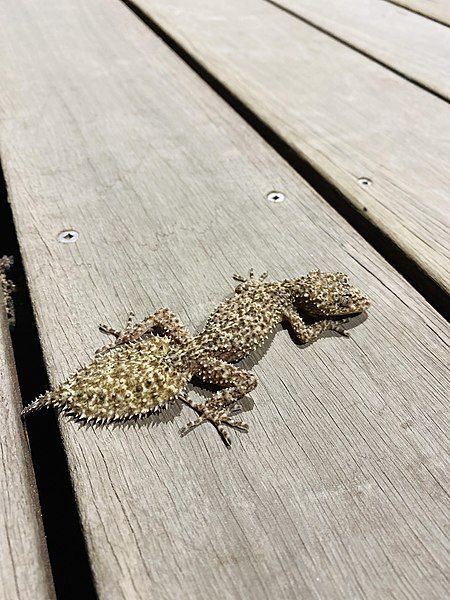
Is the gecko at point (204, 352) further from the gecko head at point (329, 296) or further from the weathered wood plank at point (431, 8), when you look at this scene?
the weathered wood plank at point (431, 8)

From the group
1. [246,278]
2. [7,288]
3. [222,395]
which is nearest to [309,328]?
[246,278]

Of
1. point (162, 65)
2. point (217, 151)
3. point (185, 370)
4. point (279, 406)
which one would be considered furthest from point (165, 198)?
point (162, 65)

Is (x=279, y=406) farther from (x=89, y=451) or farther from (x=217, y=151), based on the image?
(x=217, y=151)

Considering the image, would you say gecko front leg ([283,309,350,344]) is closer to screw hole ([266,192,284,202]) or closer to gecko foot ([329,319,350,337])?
gecko foot ([329,319,350,337])

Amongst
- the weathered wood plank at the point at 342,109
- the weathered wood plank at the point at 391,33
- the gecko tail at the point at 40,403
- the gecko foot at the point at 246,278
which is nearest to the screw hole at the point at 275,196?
the weathered wood plank at the point at 342,109

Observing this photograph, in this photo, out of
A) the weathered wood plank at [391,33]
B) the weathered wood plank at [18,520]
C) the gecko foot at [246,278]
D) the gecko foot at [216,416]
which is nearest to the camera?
the weathered wood plank at [18,520]

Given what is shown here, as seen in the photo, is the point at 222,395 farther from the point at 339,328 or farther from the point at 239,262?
the point at 239,262
